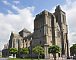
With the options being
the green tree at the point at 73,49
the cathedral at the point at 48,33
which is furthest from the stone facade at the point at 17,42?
the green tree at the point at 73,49

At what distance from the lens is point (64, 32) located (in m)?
109

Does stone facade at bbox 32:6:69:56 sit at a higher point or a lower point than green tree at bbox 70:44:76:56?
higher

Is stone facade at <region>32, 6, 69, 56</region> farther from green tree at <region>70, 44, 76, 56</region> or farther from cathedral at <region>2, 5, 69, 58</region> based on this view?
green tree at <region>70, 44, 76, 56</region>

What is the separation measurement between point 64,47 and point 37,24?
21119 mm

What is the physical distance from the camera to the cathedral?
312 ft

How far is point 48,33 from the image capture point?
96.5m

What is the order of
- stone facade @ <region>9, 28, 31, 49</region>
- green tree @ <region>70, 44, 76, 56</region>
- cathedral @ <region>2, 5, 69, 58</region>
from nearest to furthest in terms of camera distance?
cathedral @ <region>2, 5, 69, 58</region>
green tree @ <region>70, 44, 76, 56</region>
stone facade @ <region>9, 28, 31, 49</region>

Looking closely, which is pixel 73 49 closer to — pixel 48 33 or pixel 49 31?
pixel 49 31

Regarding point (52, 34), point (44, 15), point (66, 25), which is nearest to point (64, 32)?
point (66, 25)

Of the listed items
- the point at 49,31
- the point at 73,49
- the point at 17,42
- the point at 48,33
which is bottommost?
the point at 73,49

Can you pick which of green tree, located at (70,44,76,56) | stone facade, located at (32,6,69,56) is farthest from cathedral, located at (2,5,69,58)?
green tree, located at (70,44,76,56)

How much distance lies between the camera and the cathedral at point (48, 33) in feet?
312

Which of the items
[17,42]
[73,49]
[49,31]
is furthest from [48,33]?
[17,42]

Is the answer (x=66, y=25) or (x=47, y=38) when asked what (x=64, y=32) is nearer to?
(x=66, y=25)
